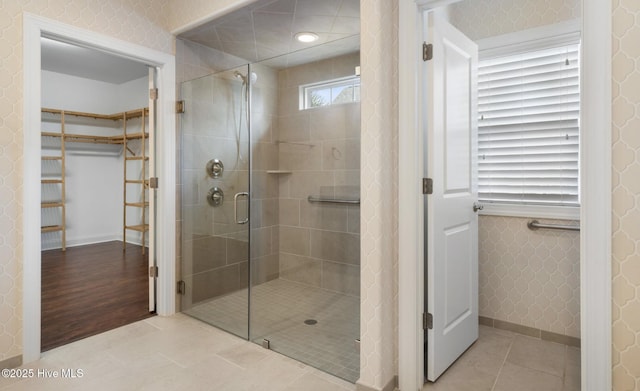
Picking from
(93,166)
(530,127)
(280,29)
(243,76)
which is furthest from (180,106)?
(93,166)

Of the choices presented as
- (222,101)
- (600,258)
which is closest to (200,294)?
(222,101)

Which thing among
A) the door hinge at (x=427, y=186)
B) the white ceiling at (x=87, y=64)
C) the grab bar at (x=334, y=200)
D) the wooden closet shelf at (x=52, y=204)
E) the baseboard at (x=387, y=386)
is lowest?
the baseboard at (x=387, y=386)

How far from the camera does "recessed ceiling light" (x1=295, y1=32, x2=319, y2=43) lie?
2.93m

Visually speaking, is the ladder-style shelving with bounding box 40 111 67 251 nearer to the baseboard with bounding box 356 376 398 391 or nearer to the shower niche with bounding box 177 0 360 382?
the shower niche with bounding box 177 0 360 382

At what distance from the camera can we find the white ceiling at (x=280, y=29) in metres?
2.56

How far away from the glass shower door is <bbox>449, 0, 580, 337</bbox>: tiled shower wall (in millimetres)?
1827

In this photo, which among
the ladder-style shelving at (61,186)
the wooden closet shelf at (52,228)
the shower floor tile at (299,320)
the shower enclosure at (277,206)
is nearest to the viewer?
the shower floor tile at (299,320)

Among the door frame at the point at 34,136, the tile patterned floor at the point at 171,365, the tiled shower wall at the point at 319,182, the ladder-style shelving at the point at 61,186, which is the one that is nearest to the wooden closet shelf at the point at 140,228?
the ladder-style shelving at the point at 61,186

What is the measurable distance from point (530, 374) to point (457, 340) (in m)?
0.43

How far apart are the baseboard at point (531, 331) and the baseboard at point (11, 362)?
3.13 m

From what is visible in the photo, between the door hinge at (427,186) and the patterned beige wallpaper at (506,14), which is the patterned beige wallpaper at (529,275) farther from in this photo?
the patterned beige wallpaper at (506,14)

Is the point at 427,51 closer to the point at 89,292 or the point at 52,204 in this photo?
the point at 89,292

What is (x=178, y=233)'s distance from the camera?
313 centimetres

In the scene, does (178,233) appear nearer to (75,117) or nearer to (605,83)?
(605,83)
